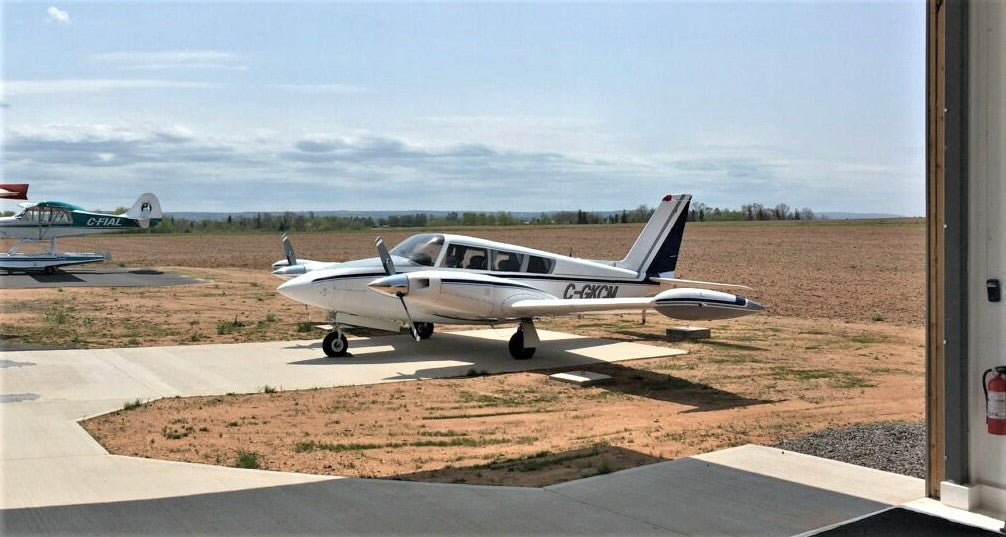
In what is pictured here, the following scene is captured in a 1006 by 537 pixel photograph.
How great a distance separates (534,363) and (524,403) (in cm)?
338

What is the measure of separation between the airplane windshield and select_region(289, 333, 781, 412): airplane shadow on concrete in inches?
62.9

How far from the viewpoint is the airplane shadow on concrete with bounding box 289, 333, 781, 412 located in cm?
1141

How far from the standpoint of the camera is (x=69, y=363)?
1327cm

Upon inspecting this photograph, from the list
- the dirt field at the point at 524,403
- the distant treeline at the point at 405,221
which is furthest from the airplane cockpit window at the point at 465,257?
the distant treeline at the point at 405,221

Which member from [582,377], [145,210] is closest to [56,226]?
[145,210]

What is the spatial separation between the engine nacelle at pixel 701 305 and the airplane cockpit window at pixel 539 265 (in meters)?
4.34

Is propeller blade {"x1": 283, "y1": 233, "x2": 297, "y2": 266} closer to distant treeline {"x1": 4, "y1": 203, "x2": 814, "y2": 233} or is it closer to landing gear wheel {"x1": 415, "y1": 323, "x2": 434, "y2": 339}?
landing gear wheel {"x1": 415, "y1": 323, "x2": 434, "y2": 339}

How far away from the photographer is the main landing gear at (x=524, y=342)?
14594 mm

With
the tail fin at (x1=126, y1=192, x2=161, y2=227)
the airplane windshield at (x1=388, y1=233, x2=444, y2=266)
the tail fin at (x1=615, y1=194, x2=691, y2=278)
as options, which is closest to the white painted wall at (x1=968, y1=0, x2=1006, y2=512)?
the airplane windshield at (x1=388, y1=233, x2=444, y2=266)

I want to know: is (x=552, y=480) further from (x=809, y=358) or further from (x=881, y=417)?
(x=809, y=358)

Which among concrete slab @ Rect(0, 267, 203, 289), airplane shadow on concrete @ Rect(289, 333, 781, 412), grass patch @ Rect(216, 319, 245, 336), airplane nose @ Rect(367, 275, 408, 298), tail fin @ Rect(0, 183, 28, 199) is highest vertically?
tail fin @ Rect(0, 183, 28, 199)

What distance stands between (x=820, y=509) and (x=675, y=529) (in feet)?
3.67

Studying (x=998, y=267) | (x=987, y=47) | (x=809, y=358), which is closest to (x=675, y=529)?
(x=998, y=267)

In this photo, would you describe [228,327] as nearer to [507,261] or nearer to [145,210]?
[507,261]
